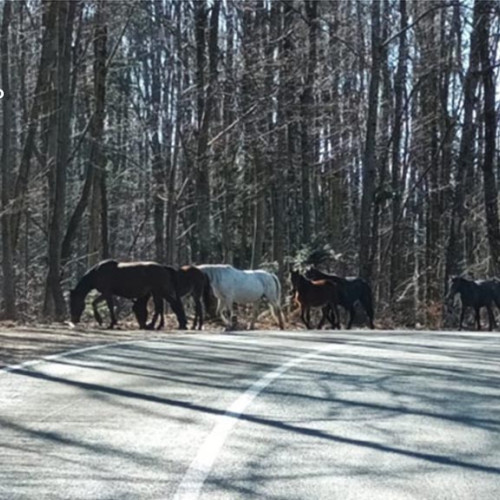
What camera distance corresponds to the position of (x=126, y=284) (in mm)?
24891

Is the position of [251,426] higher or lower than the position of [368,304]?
lower

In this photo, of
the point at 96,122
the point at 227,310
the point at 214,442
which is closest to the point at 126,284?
the point at 227,310

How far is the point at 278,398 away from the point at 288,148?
31204 millimetres

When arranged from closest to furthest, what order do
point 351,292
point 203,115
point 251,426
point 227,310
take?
point 251,426 < point 227,310 < point 351,292 < point 203,115

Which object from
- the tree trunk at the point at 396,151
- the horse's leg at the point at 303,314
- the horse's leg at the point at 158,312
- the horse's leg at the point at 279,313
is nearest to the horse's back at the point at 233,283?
the horse's leg at the point at 279,313

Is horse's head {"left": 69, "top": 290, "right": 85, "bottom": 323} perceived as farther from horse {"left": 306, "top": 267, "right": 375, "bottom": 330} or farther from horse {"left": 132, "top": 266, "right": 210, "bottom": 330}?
horse {"left": 306, "top": 267, "right": 375, "bottom": 330}

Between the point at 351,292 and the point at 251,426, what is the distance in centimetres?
2020

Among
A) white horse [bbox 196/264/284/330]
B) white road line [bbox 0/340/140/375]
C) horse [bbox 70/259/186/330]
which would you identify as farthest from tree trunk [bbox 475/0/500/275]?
white road line [bbox 0/340/140/375]

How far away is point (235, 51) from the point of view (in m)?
41.7

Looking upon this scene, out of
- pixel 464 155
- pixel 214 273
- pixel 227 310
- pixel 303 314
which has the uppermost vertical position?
pixel 464 155

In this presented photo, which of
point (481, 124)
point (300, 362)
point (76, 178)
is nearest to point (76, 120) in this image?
point (76, 178)

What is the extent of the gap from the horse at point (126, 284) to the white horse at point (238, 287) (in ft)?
5.70

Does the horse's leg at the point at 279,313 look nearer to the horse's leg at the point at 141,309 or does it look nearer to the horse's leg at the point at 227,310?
the horse's leg at the point at 227,310

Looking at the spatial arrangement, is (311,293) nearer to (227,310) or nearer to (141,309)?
(227,310)
